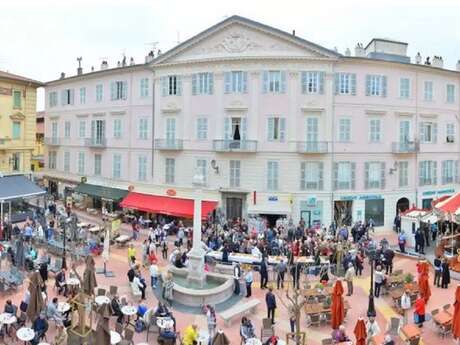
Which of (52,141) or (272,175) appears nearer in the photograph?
(272,175)

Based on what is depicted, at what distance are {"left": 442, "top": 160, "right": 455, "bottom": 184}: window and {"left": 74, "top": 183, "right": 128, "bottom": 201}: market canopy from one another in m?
24.5

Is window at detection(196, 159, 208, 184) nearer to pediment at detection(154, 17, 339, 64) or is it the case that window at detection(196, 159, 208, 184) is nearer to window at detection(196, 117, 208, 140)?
window at detection(196, 117, 208, 140)

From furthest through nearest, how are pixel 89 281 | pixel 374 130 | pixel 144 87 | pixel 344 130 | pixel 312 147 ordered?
1. pixel 144 87
2. pixel 374 130
3. pixel 344 130
4. pixel 312 147
5. pixel 89 281

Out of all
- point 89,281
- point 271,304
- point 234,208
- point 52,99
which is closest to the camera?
point 271,304

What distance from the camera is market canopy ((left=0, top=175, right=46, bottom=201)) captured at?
32.4 m

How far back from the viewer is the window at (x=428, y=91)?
36.1m

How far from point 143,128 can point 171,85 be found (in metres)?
4.15

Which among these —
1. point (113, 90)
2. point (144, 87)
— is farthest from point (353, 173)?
point (113, 90)

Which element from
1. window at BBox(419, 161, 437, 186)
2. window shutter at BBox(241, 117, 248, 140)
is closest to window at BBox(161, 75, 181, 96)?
window shutter at BBox(241, 117, 248, 140)

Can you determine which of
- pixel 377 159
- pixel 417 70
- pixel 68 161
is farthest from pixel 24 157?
pixel 417 70

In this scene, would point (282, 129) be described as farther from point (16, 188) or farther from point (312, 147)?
point (16, 188)

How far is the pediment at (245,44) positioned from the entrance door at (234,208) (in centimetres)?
969

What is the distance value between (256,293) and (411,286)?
6.14m

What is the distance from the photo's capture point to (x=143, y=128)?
37.6 metres
